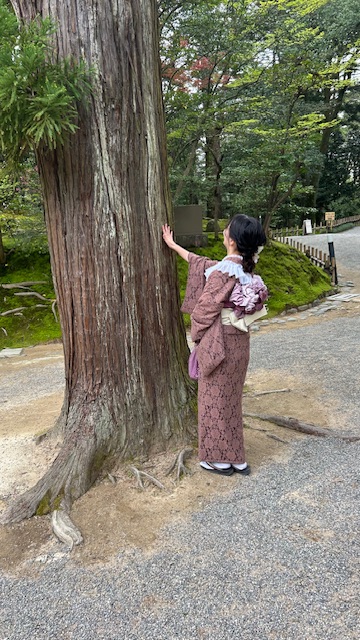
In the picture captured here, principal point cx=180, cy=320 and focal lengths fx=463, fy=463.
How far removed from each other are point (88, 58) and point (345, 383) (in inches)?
142

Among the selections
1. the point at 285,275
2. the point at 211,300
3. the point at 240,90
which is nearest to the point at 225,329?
the point at 211,300

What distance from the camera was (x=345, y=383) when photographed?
180 inches

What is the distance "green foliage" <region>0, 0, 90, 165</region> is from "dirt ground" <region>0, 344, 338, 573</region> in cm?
189

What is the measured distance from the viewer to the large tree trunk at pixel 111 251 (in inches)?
101

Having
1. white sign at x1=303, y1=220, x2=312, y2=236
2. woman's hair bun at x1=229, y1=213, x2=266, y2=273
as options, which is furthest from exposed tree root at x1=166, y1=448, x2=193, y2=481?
white sign at x1=303, y1=220, x2=312, y2=236

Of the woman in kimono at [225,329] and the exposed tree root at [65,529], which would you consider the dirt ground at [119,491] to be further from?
the woman in kimono at [225,329]

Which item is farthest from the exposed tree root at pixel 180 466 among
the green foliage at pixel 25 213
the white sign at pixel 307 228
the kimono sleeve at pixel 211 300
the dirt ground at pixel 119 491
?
the white sign at pixel 307 228

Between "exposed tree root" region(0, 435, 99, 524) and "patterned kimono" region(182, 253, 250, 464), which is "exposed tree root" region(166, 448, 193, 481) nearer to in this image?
"patterned kimono" region(182, 253, 250, 464)

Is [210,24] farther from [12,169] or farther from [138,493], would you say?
[138,493]

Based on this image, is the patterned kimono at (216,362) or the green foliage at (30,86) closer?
the green foliage at (30,86)

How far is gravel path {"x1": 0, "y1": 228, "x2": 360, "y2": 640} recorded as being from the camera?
174 cm

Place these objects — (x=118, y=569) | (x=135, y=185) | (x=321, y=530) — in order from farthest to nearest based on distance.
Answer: (x=135, y=185) < (x=321, y=530) < (x=118, y=569)

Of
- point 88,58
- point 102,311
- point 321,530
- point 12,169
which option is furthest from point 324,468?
point 88,58

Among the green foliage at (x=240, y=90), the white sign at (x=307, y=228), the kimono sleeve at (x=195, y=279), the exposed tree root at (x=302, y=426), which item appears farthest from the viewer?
the white sign at (x=307, y=228)
